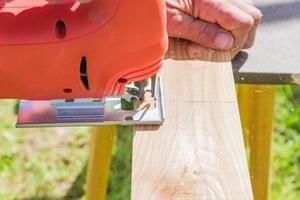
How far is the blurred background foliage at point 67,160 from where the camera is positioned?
6.43ft

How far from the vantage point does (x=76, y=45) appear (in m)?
0.92

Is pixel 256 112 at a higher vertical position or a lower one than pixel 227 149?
higher

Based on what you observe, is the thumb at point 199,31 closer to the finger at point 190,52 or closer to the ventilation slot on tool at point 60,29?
the finger at point 190,52

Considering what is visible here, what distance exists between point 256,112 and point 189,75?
358 millimetres

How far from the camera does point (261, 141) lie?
1.39 metres

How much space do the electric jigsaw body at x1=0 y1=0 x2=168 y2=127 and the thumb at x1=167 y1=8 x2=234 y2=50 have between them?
0.17 m

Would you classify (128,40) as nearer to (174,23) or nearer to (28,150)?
(174,23)

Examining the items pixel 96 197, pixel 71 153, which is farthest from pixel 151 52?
pixel 71 153

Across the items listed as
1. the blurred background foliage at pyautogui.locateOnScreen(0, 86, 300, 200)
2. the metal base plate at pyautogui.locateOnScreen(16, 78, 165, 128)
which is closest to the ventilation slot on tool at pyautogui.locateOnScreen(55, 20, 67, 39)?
the metal base plate at pyautogui.locateOnScreen(16, 78, 165, 128)

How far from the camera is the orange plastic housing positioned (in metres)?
0.90

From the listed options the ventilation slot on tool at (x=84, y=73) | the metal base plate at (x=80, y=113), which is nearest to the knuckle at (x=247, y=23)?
the metal base plate at (x=80, y=113)

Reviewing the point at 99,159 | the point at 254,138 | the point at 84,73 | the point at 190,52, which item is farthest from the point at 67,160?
the point at 84,73

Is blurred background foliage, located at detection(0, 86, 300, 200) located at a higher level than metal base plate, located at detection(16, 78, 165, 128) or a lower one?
higher

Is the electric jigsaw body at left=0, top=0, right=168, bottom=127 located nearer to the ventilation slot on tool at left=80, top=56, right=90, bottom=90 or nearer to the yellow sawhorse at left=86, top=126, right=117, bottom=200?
the ventilation slot on tool at left=80, top=56, right=90, bottom=90
